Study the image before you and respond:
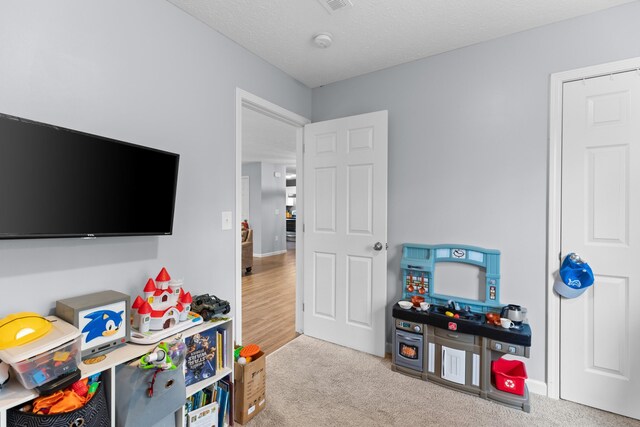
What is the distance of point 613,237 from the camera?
6.23ft

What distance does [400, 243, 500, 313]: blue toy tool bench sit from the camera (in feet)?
7.22

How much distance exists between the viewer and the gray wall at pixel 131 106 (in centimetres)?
130

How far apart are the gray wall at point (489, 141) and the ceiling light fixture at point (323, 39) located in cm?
68

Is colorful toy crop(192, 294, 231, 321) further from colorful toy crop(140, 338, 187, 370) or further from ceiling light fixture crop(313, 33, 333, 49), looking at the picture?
ceiling light fixture crop(313, 33, 333, 49)

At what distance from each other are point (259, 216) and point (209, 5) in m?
6.35

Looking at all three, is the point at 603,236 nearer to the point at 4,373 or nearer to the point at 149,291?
the point at 149,291

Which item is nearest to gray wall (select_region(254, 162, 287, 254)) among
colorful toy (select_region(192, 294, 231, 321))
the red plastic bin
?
colorful toy (select_region(192, 294, 231, 321))

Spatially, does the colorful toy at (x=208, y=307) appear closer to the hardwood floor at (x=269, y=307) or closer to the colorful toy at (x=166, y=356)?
the colorful toy at (x=166, y=356)

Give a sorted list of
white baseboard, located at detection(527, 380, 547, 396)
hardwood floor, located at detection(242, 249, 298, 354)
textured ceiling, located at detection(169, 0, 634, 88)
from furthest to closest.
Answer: hardwood floor, located at detection(242, 249, 298, 354) < white baseboard, located at detection(527, 380, 547, 396) < textured ceiling, located at detection(169, 0, 634, 88)

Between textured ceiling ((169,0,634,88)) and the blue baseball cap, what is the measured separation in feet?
5.26

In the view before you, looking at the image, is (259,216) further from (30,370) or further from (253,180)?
(30,370)

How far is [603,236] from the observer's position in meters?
1.92

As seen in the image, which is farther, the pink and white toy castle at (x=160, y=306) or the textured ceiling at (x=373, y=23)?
the textured ceiling at (x=373, y=23)

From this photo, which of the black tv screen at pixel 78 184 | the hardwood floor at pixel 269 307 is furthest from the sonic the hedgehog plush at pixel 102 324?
the hardwood floor at pixel 269 307
